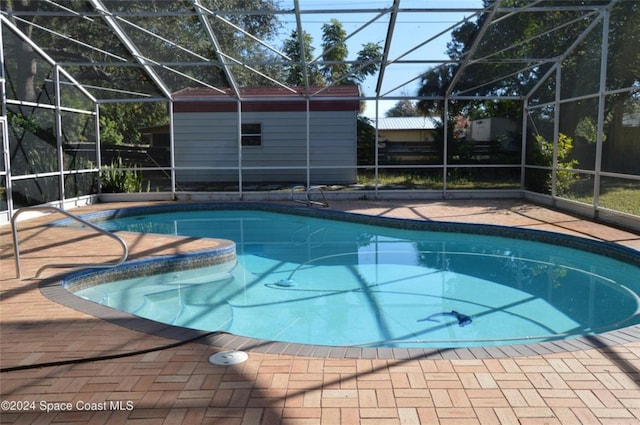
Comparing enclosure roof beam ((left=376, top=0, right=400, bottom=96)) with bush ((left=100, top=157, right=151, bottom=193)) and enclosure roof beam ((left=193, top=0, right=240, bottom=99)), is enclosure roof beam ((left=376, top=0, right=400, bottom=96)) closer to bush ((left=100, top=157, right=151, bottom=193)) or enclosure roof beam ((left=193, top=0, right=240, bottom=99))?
enclosure roof beam ((left=193, top=0, right=240, bottom=99))

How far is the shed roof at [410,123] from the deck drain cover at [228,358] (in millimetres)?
10120

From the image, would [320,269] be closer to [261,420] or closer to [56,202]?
[261,420]

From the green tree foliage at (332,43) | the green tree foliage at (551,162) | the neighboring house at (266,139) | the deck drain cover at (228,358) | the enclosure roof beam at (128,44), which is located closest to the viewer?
the deck drain cover at (228,358)

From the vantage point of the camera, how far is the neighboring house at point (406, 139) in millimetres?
12648

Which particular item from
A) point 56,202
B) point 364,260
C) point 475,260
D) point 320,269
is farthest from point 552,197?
point 56,202

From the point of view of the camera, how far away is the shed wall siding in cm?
1419

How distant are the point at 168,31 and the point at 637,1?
27.6 ft

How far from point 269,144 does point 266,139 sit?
0.55 feet

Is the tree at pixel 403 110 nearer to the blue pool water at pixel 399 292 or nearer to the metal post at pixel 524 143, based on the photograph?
the metal post at pixel 524 143

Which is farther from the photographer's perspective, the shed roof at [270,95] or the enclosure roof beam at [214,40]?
the shed roof at [270,95]

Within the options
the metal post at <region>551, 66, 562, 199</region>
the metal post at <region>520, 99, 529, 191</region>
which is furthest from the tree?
the metal post at <region>551, 66, 562, 199</region>

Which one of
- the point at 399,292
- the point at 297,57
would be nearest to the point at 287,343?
the point at 399,292

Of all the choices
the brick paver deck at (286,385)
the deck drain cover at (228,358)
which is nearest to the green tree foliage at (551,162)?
the brick paver deck at (286,385)

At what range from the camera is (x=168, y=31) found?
31.0 feet
